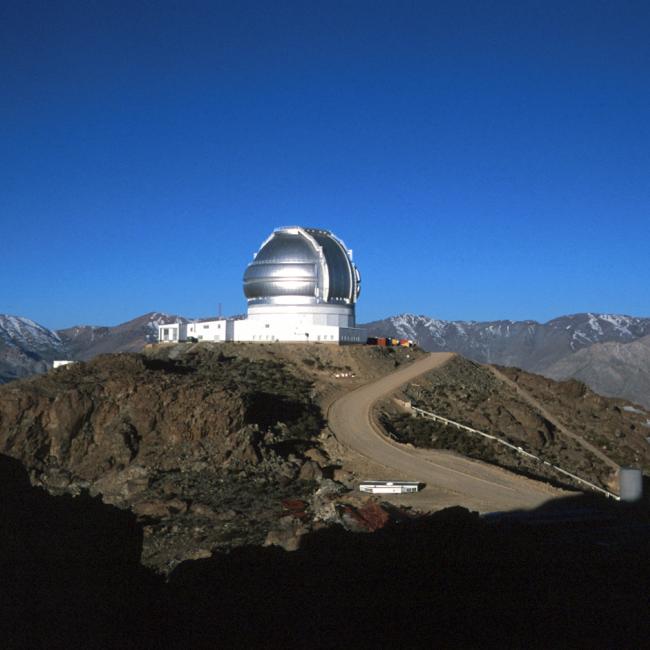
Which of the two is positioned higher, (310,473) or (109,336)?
(109,336)

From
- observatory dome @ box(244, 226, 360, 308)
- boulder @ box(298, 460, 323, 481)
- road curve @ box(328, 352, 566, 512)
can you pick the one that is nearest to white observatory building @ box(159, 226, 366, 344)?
observatory dome @ box(244, 226, 360, 308)

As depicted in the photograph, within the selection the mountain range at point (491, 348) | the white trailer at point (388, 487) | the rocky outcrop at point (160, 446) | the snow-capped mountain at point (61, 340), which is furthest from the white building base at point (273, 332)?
the snow-capped mountain at point (61, 340)

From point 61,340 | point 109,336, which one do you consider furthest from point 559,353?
point 61,340

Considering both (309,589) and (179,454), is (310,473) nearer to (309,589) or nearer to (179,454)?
(179,454)

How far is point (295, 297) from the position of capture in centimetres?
5741

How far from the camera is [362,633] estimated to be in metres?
12.7

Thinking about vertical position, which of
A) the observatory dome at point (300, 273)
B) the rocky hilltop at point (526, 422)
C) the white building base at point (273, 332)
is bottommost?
the rocky hilltop at point (526, 422)

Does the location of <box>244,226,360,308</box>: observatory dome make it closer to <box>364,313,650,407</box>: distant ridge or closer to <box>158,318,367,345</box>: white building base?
<box>158,318,367,345</box>: white building base

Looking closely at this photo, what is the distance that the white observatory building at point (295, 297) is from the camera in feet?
187

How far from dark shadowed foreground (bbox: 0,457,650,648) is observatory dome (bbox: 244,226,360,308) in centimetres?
3859

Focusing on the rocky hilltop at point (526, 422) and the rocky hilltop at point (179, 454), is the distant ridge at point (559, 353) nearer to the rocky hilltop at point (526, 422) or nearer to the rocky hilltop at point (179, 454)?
the rocky hilltop at point (526, 422)

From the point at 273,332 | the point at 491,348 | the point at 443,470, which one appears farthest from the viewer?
the point at 491,348

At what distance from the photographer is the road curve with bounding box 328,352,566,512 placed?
29031 millimetres

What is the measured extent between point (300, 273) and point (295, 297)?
183 cm
